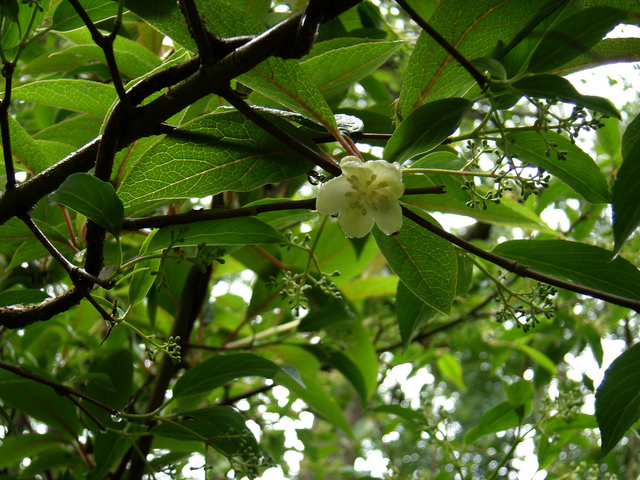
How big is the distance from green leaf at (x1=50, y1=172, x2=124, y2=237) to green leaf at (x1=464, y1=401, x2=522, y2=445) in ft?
3.72

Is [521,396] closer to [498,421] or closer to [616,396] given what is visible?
[498,421]

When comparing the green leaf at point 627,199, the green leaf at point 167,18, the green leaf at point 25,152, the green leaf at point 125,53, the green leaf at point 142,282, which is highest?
the green leaf at point 125,53

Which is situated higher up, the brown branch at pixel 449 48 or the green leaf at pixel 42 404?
Answer: the green leaf at pixel 42 404

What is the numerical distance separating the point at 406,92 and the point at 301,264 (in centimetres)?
78

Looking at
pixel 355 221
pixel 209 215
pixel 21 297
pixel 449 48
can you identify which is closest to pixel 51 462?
pixel 21 297

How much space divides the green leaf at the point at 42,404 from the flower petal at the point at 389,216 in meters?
0.88

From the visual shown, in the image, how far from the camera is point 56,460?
47.5 inches

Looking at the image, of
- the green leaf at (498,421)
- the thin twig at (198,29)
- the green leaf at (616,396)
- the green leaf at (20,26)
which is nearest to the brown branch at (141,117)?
the thin twig at (198,29)

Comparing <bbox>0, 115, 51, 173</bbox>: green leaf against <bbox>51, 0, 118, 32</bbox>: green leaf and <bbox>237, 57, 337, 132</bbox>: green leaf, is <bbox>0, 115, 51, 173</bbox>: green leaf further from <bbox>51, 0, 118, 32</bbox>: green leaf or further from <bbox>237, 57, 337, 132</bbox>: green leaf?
<bbox>237, 57, 337, 132</bbox>: green leaf

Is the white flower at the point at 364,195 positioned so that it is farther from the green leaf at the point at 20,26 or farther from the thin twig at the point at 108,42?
the green leaf at the point at 20,26

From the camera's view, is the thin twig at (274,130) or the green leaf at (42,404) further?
the green leaf at (42,404)

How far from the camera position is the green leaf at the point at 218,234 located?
723 mm

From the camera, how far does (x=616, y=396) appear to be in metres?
0.75

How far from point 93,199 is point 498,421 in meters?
1.21
